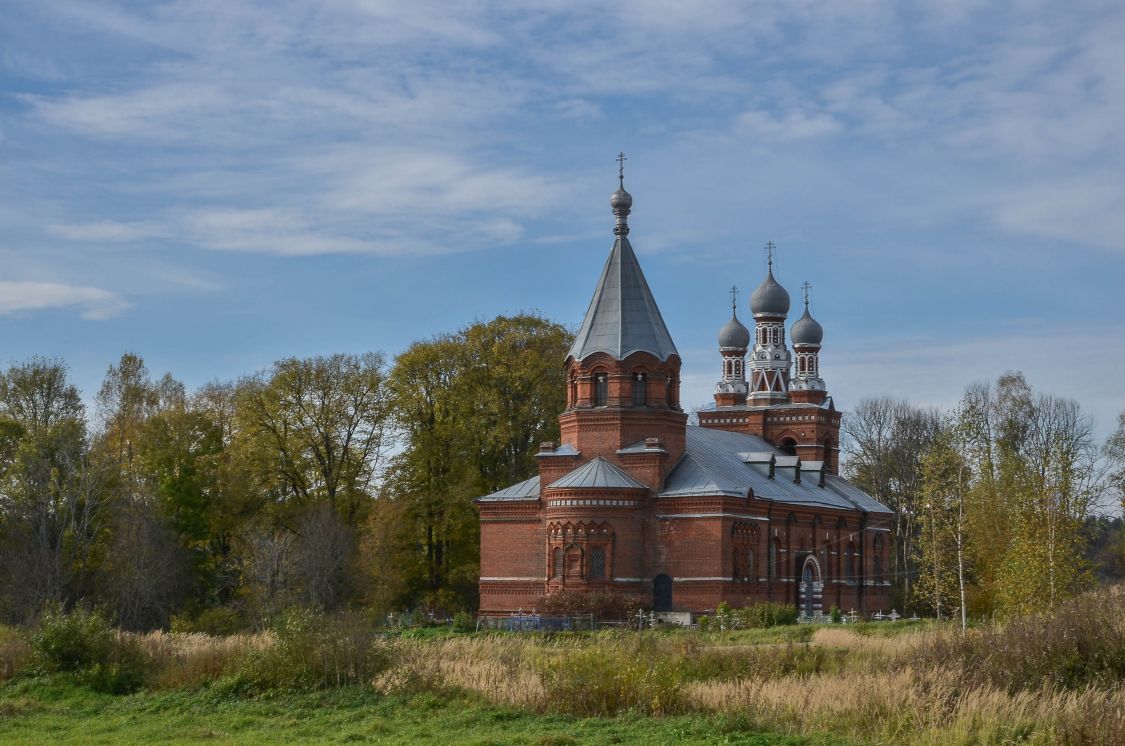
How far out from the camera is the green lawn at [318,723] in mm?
17234

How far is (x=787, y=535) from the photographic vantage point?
166ft

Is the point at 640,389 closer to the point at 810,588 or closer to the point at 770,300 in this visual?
the point at 810,588

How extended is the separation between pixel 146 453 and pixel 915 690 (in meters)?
37.6

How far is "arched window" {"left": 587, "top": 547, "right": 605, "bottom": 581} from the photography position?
4391 centimetres

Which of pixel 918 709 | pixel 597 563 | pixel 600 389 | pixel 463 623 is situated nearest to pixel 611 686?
pixel 918 709

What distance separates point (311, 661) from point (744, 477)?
30.5 meters

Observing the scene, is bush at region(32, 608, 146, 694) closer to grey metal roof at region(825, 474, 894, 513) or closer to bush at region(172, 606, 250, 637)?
bush at region(172, 606, 250, 637)

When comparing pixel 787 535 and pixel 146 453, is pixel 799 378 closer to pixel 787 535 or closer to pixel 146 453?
pixel 787 535

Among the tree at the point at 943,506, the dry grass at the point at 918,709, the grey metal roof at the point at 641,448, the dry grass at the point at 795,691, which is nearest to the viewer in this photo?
the dry grass at the point at 918,709

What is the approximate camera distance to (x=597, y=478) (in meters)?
44.8

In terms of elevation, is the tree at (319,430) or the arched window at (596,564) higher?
the tree at (319,430)

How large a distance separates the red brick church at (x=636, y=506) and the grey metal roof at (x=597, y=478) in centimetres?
7

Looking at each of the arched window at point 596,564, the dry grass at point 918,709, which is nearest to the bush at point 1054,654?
the dry grass at point 918,709

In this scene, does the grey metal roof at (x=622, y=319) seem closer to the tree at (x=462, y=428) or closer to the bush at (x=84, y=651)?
the tree at (x=462, y=428)
